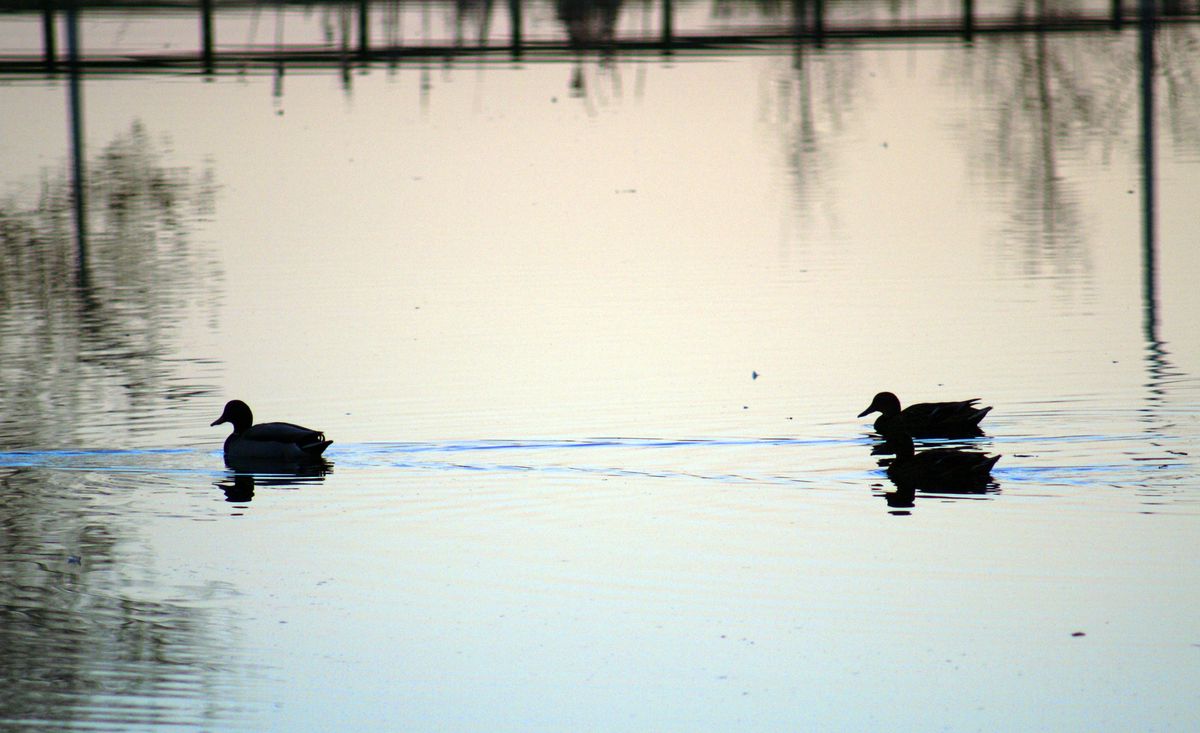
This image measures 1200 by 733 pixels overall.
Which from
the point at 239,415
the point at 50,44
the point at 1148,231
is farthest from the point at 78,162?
the point at 1148,231

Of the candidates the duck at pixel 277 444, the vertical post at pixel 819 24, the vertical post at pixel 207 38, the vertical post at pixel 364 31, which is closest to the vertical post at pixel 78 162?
the vertical post at pixel 207 38

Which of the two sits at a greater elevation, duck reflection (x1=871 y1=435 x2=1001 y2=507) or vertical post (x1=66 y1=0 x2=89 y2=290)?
vertical post (x1=66 y1=0 x2=89 y2=290)

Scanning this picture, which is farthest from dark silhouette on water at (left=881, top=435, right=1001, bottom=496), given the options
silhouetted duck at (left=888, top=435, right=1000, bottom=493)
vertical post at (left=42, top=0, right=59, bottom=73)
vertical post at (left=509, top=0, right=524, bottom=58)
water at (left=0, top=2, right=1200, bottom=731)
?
vertical post at (left=42, top=0, right=59, bottom=73)

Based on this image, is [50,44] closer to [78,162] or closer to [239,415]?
Answer: [78,162]

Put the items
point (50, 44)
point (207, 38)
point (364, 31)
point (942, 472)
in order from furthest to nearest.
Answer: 1. point (364, 31)
2. point (207, 38)
3. point (50, 44)
4. point (942, 472)

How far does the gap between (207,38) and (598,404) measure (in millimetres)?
15094

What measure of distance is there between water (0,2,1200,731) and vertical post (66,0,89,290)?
0.16 m

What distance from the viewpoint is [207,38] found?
24.5 meters

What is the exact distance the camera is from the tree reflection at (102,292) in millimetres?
11695

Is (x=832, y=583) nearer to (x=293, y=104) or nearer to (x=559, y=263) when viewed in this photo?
(x=559, y=263)

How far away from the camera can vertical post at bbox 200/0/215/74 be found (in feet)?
79.2

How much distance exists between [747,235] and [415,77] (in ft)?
34.2

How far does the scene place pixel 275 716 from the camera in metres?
6.25

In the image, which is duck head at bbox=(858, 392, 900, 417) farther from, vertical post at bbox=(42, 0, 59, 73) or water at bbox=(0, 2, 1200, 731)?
vertical post at bbox=(42, 0, 59, 73)
